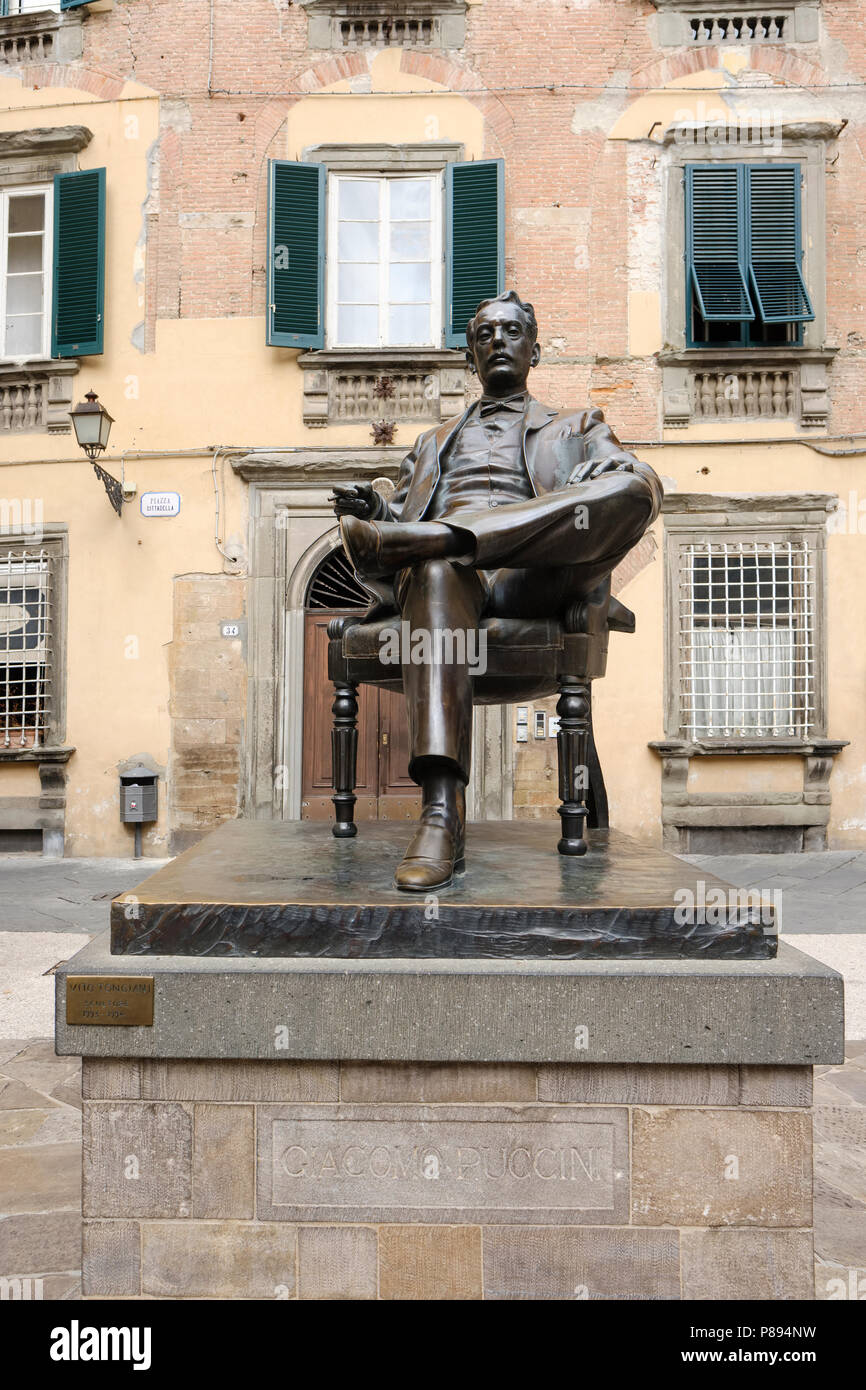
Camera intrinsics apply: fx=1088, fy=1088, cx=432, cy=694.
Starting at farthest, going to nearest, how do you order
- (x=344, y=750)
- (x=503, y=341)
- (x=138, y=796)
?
(x=138, y=796) → (x=344, y=750) → (x=503, y=341)

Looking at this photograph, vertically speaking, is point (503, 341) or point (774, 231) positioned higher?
point (774, 231)

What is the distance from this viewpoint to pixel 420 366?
9836 mm

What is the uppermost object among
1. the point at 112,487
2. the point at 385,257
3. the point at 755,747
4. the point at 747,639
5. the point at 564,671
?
the point at 385,257

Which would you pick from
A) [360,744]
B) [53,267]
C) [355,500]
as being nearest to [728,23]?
[53,267]

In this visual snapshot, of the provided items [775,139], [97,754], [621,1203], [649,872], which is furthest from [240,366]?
[621,1203]

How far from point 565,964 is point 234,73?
10.4 m

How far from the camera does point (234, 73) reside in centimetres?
1005

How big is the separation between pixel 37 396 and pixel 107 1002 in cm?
940

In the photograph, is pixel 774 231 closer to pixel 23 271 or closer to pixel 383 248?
pixel 383 248

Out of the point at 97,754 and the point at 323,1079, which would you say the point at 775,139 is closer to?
the point at 97,754

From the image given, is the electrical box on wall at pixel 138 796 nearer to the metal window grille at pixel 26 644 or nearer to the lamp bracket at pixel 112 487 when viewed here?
the metal window grille at pixel 26 644

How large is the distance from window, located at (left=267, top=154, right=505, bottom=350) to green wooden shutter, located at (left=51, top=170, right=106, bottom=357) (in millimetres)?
1609

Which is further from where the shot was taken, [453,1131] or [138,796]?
[138,796]

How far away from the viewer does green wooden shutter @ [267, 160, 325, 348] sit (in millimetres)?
9766
